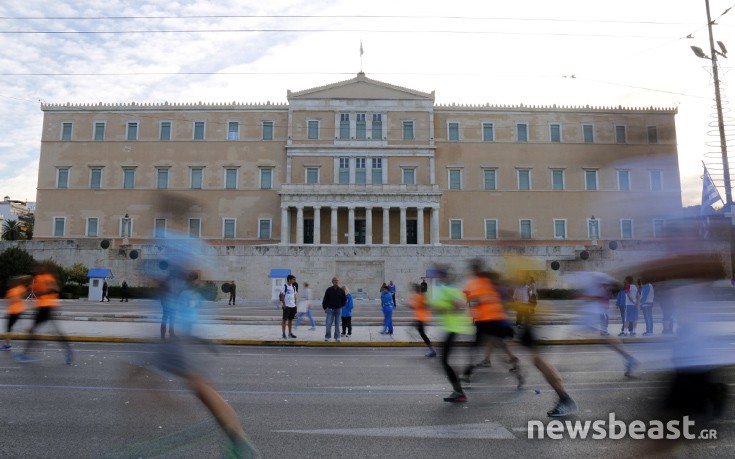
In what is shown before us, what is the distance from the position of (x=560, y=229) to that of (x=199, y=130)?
1501 inches

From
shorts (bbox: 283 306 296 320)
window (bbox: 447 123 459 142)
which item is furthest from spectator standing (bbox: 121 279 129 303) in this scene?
window (bbox: 447 123 459 142)

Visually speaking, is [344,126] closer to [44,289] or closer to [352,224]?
[352,224]

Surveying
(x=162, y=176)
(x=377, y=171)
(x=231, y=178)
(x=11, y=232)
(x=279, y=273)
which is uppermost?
(x=377, y=171)

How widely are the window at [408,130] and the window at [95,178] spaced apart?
1232 inches

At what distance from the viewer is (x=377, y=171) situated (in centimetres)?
5175

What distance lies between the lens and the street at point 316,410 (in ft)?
15.5

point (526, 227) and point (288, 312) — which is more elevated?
point (526, 227)

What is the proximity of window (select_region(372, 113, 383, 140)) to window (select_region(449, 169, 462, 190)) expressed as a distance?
26.7ft

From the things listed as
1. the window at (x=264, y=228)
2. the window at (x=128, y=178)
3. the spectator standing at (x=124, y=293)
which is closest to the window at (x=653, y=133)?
the window at (x=264, y=228)

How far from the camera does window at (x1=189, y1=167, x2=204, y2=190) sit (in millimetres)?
52031

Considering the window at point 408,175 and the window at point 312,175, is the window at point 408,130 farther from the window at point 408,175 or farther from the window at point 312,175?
the window at point 312,175

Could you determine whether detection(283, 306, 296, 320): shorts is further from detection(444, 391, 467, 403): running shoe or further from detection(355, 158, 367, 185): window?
detection(355, 158, 367, 185): window

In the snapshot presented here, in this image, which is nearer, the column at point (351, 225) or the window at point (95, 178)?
the column at point (351, 225)

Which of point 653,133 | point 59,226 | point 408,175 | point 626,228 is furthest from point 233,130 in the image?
point 653,133
